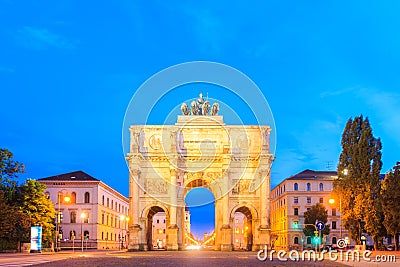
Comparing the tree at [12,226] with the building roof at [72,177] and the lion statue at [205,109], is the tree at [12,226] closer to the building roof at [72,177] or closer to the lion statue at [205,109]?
the lion statue at [205,109]

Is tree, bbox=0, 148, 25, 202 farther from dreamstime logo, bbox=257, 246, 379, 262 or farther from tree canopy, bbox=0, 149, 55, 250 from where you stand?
dreamstime logo, bbox=257, 246, 379, 262

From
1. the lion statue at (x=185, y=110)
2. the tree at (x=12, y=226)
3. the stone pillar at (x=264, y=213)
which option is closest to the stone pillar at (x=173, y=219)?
the lion statue at (x=185, y=110)

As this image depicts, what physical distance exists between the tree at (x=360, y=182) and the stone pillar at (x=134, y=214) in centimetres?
2605

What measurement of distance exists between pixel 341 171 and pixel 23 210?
33330 mm

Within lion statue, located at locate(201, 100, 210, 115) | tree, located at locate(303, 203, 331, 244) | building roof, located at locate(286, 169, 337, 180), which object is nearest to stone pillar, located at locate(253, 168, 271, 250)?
lion statue, located at locate(201, 100, 210, 115)

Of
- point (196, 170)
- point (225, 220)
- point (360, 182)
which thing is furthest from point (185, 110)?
point (360, 182)

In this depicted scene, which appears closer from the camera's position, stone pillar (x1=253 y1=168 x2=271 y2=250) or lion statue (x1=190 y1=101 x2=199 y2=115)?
stone pillar (x1=253 y1=168 x2=271 y2=250)

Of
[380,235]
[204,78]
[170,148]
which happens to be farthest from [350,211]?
[170,148]

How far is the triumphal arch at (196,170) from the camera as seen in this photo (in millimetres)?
74375

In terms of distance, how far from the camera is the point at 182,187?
248 ft

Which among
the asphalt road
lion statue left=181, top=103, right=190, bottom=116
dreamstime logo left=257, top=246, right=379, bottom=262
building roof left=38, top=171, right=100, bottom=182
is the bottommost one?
dreamstime logo left=257, top=246, right=379, bottom=262

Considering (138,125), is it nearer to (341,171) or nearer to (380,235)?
(341,171)

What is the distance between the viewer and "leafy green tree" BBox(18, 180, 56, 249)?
212 ft

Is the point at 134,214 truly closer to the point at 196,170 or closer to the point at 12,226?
the point at 196,170
